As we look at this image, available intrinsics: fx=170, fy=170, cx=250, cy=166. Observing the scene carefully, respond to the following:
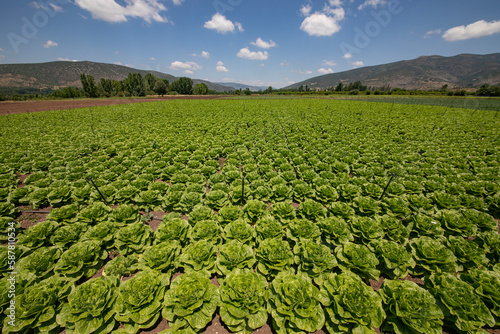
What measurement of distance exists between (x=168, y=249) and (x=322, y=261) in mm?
4050

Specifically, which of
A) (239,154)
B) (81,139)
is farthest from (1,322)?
(81,139)

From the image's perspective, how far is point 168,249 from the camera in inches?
178

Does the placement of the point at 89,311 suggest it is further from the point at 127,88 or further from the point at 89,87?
the point at 127,88

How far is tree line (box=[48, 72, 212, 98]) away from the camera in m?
92.2

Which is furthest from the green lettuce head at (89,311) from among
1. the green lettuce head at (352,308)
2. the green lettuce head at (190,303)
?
the green lettuce head at (352,308)

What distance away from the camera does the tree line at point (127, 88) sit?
92250mm

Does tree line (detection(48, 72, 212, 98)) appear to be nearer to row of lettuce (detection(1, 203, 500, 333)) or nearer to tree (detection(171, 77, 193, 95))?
tree (detection(171, 77, 193, 95))

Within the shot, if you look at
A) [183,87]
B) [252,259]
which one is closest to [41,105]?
[252,259]

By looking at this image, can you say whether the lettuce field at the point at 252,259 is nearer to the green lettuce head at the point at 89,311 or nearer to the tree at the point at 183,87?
the green lettuce head at the point at 89,311

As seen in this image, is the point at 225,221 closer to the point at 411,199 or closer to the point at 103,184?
the point at 103,184

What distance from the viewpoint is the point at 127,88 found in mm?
102312

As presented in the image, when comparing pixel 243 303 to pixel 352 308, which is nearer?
pixel 352 308

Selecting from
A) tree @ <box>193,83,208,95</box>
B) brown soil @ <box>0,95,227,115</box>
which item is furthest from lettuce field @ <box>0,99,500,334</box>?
tree @ <box>193,83,208,95</box>

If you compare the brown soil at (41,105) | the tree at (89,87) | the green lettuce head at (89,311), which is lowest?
the green lettuce head at (89,311)
